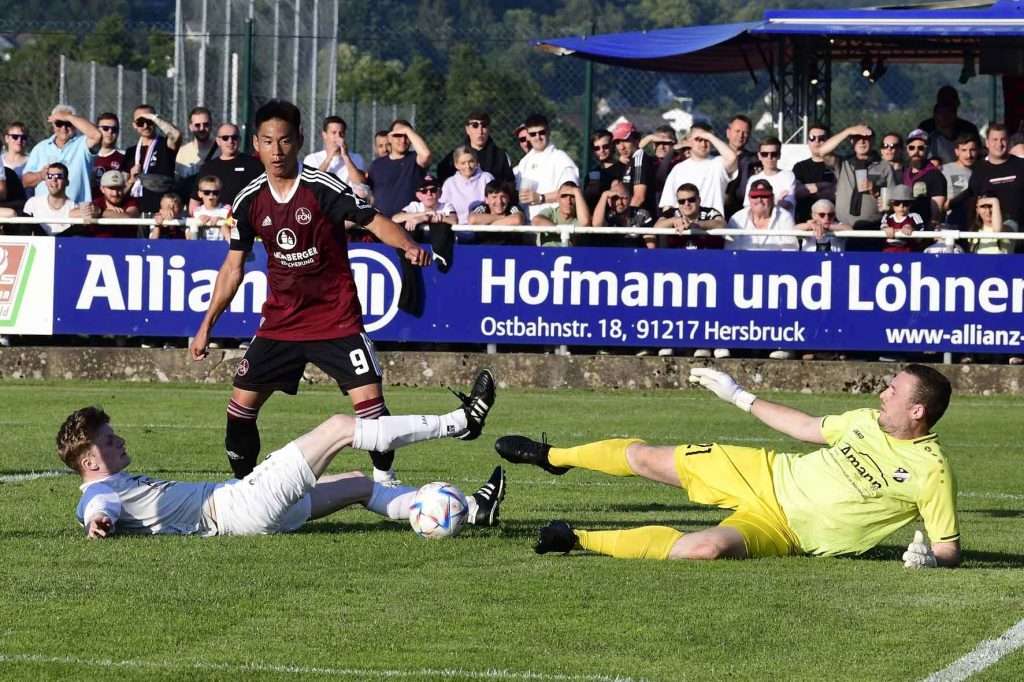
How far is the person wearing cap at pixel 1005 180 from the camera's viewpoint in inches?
764

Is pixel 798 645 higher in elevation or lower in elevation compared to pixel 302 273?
lower

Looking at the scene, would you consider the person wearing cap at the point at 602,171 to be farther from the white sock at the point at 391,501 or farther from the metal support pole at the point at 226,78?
the white sock at the point at 391,501

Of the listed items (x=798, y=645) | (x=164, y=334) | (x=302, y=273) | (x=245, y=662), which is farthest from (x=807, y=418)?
(x=164, y=334)

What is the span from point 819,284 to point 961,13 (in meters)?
5.85

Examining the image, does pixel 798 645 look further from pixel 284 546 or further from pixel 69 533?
pixel 69 533

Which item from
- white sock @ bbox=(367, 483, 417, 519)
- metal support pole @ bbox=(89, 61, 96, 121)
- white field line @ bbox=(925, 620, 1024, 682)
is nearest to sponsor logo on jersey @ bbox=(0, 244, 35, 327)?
metal support pole @ bbox=(89, 61, 96, 121)

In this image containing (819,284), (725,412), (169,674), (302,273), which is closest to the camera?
(169,674)

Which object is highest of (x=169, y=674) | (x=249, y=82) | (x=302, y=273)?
(x=249, y=82)

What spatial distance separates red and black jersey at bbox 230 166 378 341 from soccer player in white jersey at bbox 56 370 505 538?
1.04 metres

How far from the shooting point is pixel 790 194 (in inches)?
779

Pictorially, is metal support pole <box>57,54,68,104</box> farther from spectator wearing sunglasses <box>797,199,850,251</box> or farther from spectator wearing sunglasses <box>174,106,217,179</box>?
spectator wearing sunglasses <box>797,199,850,251</box>

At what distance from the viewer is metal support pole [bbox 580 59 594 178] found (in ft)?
75.1

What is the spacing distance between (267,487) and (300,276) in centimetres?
149

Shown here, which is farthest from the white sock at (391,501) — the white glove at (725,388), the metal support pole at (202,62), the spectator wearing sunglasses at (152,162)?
the metal support pole at (202,62)
